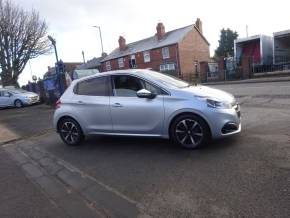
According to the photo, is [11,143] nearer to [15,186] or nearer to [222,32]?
[15,186]

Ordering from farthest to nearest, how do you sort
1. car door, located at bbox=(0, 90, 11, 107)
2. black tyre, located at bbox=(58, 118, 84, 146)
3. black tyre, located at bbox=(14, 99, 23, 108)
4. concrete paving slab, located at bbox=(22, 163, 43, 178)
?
car door, located at bbox=(0, 90, 11, 107)
black tyre, located at bbox=(14, 99, 23, 108)
black tyre, located at bbox=(58, 118, 84, 146)
concrete paving slab, located at bbox=(22, 163, 43, 178)

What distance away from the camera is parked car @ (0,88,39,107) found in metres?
22.0

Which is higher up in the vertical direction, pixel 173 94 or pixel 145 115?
pixel 173 94

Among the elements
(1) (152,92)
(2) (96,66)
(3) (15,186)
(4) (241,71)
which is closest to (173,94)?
(1) (152,92)

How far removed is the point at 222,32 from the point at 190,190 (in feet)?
206

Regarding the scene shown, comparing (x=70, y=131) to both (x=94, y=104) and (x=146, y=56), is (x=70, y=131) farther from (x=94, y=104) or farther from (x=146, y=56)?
(x=146, y=56)

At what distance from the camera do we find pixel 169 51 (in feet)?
149

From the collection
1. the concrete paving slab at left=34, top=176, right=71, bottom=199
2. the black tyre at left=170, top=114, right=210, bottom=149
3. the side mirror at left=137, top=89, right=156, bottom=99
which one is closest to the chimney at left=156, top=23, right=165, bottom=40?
the side mirror at left=137, top=89, right=156, bottom=99

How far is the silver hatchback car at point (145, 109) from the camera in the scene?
561 cm

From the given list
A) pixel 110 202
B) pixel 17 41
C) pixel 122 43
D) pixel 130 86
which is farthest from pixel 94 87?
pixel 122 43

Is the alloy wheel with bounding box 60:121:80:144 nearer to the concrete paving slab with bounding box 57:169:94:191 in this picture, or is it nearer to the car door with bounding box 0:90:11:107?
the concrete paving slab with bounding box 57:169:94:191

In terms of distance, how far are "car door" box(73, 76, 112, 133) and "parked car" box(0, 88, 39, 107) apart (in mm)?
16118

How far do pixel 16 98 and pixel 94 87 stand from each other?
1742 centimetres

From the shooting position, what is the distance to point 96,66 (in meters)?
64.4
